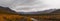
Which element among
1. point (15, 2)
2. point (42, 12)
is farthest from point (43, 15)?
point (15, 2)

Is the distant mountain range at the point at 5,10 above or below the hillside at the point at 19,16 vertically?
above

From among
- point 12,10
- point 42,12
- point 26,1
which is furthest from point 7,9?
point 42,12

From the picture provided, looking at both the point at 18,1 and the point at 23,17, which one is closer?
the point at 18,1

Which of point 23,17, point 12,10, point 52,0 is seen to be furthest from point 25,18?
point 52,0

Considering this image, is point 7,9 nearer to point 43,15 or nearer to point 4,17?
point 4,17

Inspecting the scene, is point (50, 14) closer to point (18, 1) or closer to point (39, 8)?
point (39, 8)

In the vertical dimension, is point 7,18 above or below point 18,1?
below

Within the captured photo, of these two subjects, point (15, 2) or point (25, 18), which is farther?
point (25, 18)

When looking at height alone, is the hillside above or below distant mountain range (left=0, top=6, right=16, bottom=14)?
below

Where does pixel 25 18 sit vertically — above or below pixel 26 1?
below
